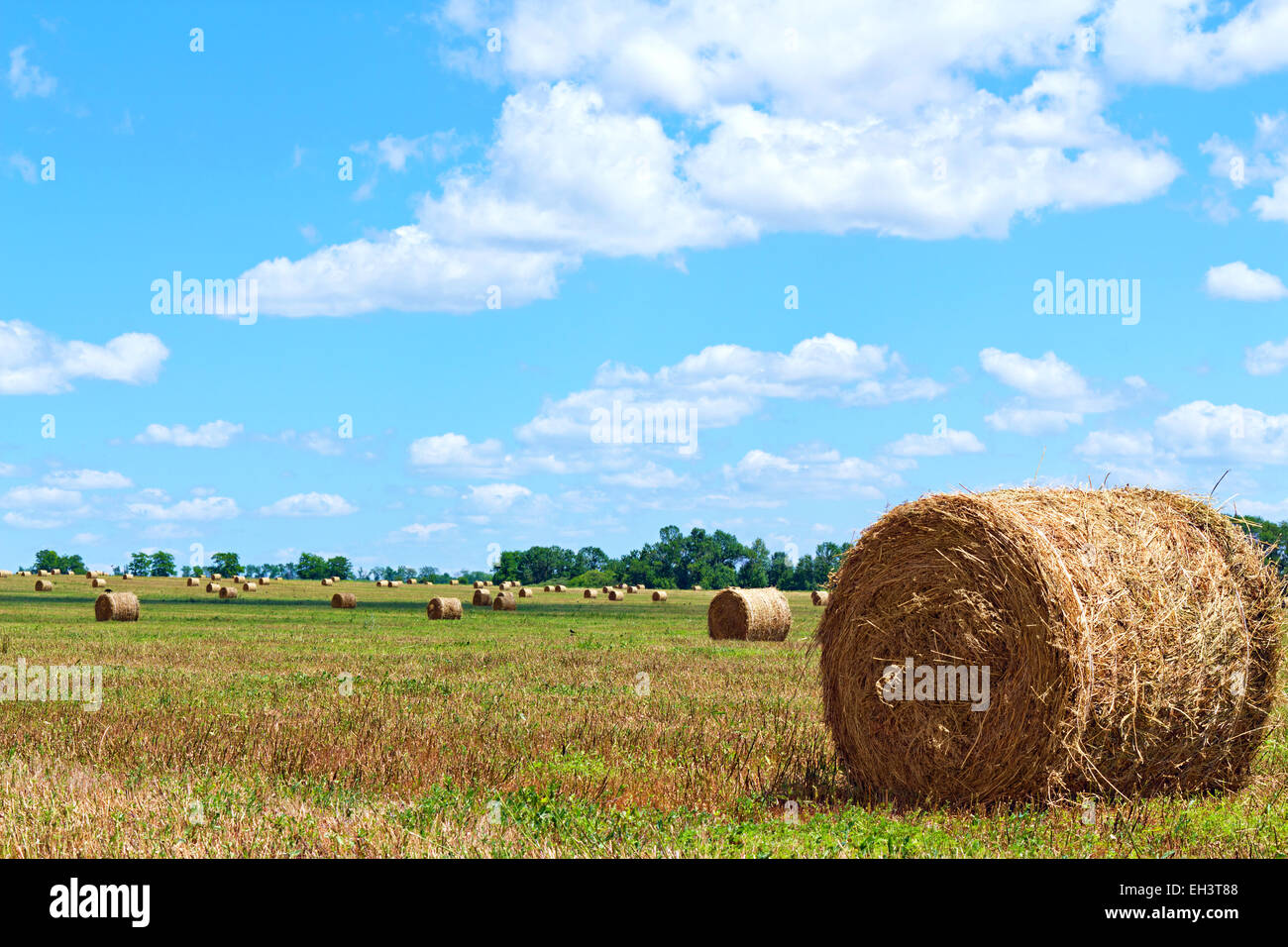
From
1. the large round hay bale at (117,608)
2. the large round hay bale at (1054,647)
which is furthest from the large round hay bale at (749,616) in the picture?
the large round hay bale at (1054,647)

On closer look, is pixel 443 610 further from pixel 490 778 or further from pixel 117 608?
pixel 490 778

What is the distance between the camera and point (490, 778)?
9.88m

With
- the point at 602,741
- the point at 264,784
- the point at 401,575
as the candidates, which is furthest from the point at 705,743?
the point at 401,575

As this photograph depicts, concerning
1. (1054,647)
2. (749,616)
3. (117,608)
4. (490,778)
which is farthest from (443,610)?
(1054,647)

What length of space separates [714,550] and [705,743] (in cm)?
15312

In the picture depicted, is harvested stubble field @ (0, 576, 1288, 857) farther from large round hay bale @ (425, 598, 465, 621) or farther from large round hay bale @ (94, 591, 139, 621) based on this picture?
large round hay bale @ (425, 598, 465, 621)

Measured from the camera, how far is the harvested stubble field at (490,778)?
7496 mm

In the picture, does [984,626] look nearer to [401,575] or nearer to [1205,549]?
[1205,549]

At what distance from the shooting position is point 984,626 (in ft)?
31.6

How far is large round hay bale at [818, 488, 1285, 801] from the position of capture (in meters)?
9.14

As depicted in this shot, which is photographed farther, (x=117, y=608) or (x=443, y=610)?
(x=443, y=610)

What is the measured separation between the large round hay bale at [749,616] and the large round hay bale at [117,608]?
2106 cm

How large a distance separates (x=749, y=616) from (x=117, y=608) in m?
22.9
